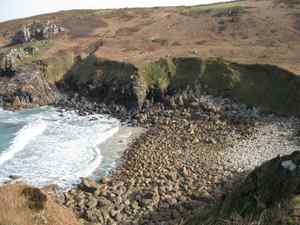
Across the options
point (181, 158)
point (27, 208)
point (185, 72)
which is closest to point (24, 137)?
point (181, 158)

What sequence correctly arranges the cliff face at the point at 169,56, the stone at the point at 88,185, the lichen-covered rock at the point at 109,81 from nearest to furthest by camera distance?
the stone at the point at 88,185 < the cliff face at the point at 169,56 < the lichen-covered rock at the point at 109,81

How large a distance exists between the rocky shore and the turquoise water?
2757 mm

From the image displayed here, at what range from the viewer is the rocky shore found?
26.1 m

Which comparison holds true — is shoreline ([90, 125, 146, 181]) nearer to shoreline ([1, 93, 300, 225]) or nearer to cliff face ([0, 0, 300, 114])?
shoreline ([1, 93, 300, 225])

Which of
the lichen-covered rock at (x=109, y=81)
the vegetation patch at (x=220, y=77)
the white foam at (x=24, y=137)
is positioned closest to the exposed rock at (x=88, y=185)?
the white foam at (x=24, y=137)

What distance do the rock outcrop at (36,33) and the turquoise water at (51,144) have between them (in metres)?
31.0

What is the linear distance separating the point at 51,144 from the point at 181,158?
12.6m

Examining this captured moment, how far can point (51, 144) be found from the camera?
3978 centimetres

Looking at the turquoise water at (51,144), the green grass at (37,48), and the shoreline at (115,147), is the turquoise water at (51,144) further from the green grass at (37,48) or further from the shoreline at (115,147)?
the green grass at (37,48)

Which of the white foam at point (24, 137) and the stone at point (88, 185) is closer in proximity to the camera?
the stone at point (88, 185)

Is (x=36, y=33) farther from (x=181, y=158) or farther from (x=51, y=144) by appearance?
(x=181, y=158)

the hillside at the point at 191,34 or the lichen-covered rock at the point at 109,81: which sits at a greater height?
the hillside at the point at 191,34

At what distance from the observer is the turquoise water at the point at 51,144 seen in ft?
107

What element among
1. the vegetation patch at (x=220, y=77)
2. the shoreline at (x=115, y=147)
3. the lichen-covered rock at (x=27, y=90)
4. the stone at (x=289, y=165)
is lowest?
the shoreline at (x=115, y=147)
